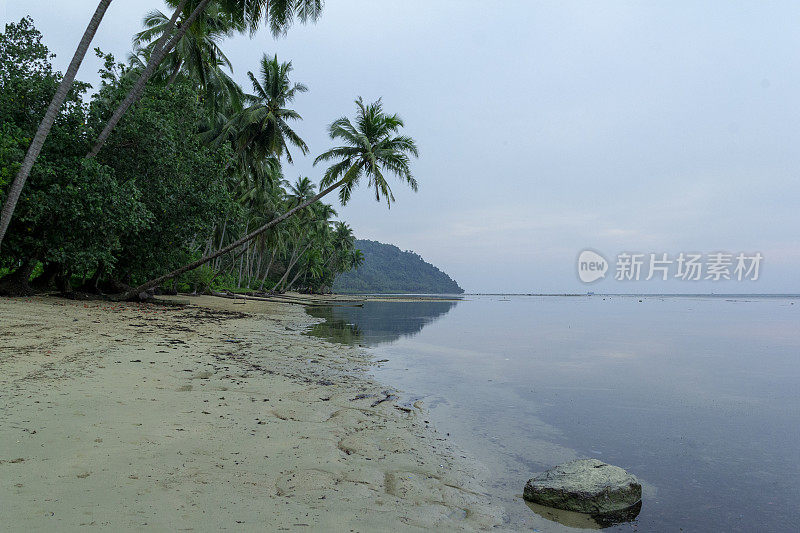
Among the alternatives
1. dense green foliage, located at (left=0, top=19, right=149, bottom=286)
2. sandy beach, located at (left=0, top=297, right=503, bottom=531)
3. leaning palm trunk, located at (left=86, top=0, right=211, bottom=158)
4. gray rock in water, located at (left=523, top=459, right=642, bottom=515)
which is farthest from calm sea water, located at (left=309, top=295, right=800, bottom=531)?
leaning palm trunk, located at (left=86, top=0, right=211, bottom=158)

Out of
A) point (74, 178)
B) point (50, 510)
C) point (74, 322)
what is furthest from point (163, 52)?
point (50, 510)

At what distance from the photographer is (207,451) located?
3.82 meters

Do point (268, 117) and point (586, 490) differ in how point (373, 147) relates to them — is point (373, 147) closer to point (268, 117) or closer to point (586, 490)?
point (268, 117)

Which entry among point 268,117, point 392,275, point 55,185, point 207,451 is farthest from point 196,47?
point 392,275

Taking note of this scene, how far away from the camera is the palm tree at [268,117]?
22500 mm

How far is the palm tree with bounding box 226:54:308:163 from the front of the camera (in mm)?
22500

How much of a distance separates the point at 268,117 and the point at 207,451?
21454 mm

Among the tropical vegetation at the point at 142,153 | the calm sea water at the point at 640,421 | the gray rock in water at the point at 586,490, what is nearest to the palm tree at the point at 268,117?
the tropical vegetation at the point at 142,153

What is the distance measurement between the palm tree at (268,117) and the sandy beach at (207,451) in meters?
17.0

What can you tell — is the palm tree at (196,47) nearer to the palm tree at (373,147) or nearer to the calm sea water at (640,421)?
the palm tree at (373,147)

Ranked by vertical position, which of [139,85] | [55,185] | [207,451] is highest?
[139,85]

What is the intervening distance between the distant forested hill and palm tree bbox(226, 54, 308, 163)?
315 feet

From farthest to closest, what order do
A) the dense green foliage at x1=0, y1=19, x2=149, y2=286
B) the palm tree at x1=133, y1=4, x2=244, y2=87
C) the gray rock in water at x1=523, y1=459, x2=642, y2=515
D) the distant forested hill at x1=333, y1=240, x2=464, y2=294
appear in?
the distant forested hill at x1=333, y1=240, x2=464, y2=294 < the palm tree at x1=133, y1=4, x2=244, y2=87 < the dense green foliage at x1=0, y1=19, x2=149, y2=286 < the gray rock in water at x1=523, y1=459, x2=642, y2=515

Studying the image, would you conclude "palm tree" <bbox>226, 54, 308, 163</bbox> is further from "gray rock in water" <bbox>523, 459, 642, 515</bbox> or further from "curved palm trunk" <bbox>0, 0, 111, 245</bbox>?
"gray rock in water" <bbox>523, 459, 642, 515</bbox>
